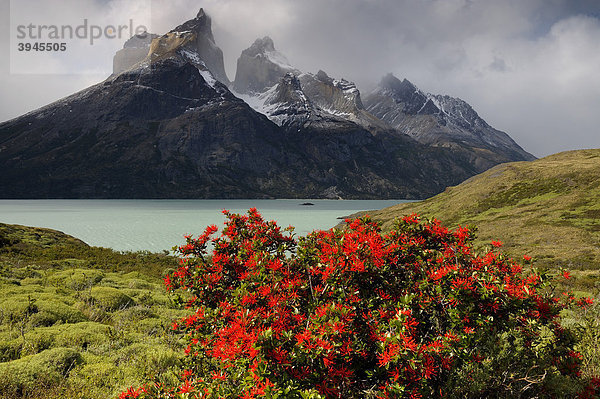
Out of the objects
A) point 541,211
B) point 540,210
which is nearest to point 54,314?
point 541,211

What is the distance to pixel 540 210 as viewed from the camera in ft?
181

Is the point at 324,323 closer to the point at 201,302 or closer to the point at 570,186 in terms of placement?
the point at 201,302

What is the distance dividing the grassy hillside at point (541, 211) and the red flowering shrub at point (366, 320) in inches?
1025

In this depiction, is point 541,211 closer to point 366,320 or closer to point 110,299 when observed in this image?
point 366,320

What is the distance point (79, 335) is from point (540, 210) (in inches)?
2704

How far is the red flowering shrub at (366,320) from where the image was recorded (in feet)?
13.3

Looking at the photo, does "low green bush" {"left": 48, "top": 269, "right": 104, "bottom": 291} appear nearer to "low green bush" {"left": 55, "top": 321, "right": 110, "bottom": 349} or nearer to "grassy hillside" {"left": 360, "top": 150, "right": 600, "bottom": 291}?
"low green bush" {"left": 55, "top": 321, "right": 110, "bottom": 349}

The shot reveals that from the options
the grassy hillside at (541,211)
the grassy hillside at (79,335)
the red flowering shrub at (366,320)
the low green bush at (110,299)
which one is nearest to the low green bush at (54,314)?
the grassy hillside at (79,335)

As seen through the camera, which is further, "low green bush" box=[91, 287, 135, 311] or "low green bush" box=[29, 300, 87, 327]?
"low green bush" box=[91, 287, 135, 311]

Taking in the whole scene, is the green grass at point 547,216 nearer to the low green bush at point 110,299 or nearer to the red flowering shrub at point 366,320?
the red flowering shrub at point 366,320

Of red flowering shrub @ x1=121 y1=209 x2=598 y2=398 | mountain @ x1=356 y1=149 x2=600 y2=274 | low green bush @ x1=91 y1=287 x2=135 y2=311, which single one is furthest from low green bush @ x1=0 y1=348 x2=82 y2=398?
mountain @ x1=356 y1=149 x2=600 y2=274

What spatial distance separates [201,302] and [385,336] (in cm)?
401

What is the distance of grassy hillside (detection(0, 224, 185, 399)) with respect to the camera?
8109mm

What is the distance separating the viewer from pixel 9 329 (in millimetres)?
10922
